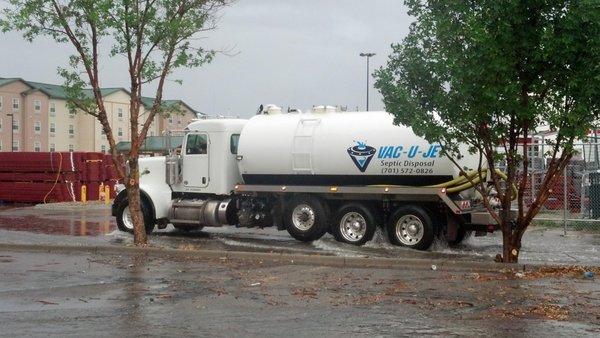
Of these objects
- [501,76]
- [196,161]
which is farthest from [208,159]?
[501,76]

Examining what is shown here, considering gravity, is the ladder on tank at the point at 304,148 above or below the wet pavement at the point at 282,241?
above

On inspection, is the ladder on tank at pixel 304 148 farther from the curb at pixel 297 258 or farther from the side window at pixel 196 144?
the curb at pixel 297 258

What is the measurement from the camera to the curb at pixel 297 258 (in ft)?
46.7

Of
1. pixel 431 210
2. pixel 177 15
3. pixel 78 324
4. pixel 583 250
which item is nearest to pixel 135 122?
pixel 177 15

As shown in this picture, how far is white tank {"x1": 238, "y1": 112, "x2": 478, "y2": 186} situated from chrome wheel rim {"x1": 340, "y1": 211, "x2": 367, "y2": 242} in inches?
29.8

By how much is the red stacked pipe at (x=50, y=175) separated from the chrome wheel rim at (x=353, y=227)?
17.7 metres

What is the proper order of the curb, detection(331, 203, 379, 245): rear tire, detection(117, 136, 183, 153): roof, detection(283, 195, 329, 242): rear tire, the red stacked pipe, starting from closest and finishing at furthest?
the curb → detection(331, 203, 379, 245): rear tire → detection(283, 195, 329, 242): rear tire → detection(117, 136, 183, 153): roof → the red stacked pipe

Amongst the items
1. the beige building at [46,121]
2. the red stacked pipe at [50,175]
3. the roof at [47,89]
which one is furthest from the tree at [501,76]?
the roof at [47,89]

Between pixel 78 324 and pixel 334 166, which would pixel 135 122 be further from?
pixel 78 324

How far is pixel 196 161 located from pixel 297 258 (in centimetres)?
578

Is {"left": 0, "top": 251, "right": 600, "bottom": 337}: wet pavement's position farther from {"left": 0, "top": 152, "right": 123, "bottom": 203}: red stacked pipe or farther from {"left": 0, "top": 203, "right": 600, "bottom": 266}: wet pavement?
{"left": 0, "top": 152, "right": 123, "bottom": 203}: red stacked pipe

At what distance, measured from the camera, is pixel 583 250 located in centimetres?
1722

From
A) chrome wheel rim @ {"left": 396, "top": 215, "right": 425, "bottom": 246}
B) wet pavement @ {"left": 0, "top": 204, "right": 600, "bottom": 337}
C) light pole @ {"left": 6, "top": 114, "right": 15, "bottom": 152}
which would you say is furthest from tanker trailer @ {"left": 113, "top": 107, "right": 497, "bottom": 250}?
light pole @ {"left": 6, "top": 114, "right": 15, "bottom": 152}

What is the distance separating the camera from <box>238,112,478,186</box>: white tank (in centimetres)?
1694
